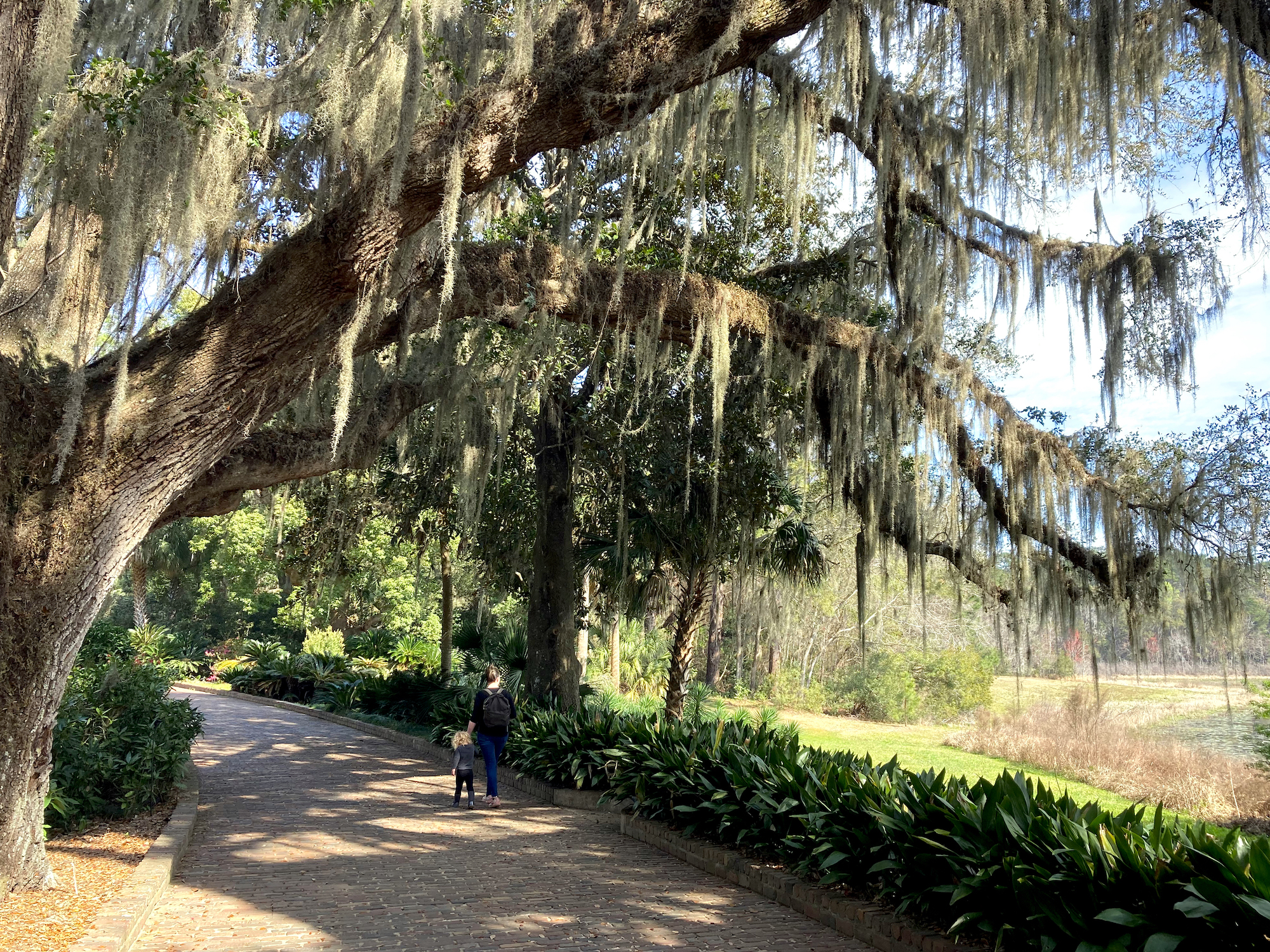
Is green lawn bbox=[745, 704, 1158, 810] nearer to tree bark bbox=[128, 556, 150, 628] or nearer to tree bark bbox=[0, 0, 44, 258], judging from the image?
tree bark bbox=[0, 0, 44, 258]

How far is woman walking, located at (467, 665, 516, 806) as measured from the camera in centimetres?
863

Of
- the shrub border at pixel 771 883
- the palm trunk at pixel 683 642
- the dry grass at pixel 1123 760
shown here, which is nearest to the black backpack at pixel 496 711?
the shrub border at pixel 771 883

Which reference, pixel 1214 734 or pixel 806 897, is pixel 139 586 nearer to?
pixel 806 897

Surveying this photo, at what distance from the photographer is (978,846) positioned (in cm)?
449

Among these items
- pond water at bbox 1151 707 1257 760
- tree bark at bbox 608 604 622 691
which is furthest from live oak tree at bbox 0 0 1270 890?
tree bark at bbox 608 604 622 691

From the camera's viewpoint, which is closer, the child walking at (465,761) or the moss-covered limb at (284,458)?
the moss-covered limb at (284,458)

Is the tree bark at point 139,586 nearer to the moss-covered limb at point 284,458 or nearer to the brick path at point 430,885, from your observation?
the brick path at point 430,885

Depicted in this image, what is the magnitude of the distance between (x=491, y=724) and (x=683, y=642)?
4.56 metres

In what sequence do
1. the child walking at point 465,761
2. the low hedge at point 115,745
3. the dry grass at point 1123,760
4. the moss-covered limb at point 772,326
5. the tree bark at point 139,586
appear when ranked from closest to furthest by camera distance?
the moss-covered limb at point 772,326 → the low hedge at point 115,745 → the child walking at point 465,761 → the dry grass at point 1123,760 → the tree bark at point 139,586

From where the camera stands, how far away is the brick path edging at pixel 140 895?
4.28 metres

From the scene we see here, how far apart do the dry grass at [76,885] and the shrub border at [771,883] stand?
0.33 metres

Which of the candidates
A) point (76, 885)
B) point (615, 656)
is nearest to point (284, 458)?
point (76, 885)

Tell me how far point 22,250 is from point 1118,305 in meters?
8.13

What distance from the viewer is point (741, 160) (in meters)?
7.59
